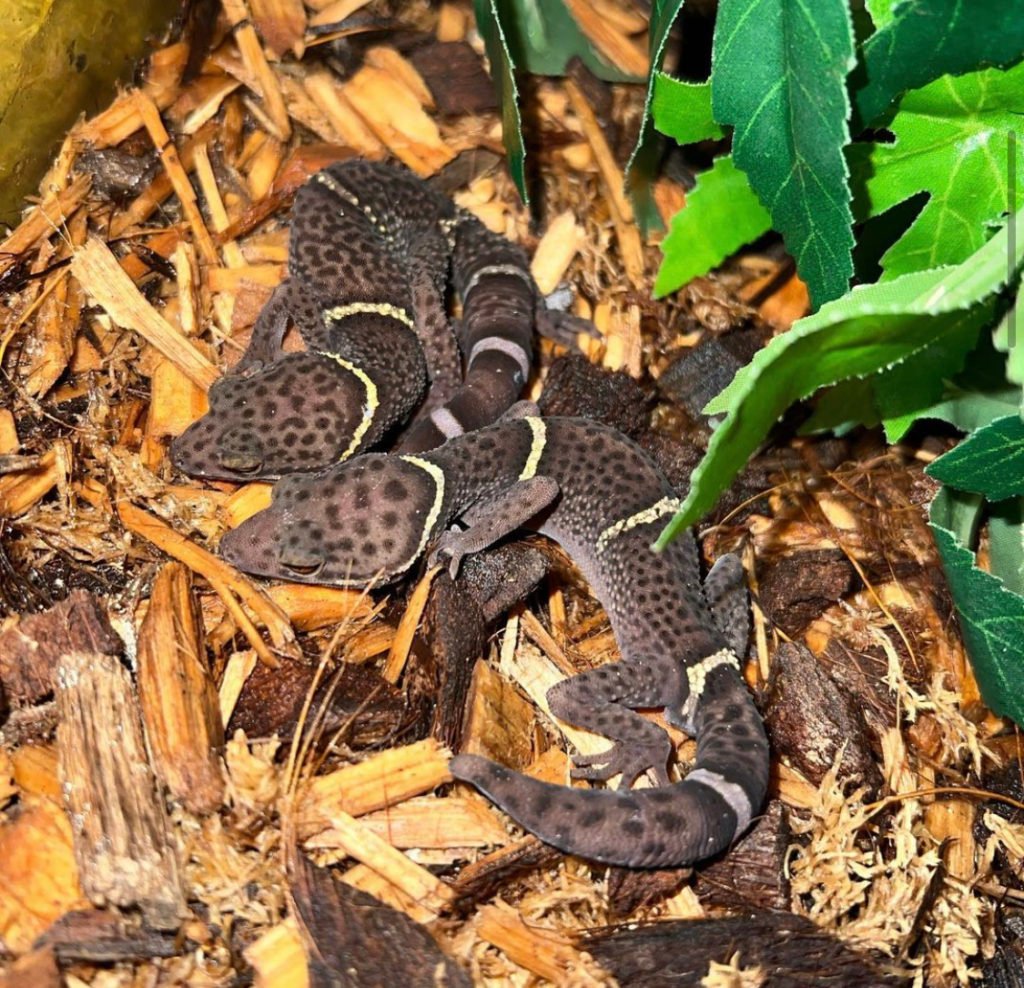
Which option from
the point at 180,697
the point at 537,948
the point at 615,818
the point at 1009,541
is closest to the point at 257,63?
the point at 180,697

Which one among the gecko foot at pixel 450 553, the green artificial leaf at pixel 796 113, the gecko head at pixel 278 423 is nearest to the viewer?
the green artificial leaf at pixel 796 113

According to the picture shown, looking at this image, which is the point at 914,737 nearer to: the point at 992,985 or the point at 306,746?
the point at 992,985

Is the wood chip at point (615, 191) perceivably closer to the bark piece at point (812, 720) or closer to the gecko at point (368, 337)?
the gecko at point (368, 337)

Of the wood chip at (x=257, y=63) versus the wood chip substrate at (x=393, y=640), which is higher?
the wood chip at (x=257, y=63)

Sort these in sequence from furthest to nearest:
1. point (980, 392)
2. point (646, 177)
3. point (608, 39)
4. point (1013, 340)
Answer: point (608, 39) < point (646, 177) < point (980, 392) < point (1013, 340)

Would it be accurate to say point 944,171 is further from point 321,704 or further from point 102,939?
point 102,939

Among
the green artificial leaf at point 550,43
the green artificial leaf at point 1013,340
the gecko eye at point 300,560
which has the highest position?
the green artificial leaf at point 550,43

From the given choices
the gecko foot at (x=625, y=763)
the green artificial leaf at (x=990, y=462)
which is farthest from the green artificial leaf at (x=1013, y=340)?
the gecko foot at (x=625, y=763)
